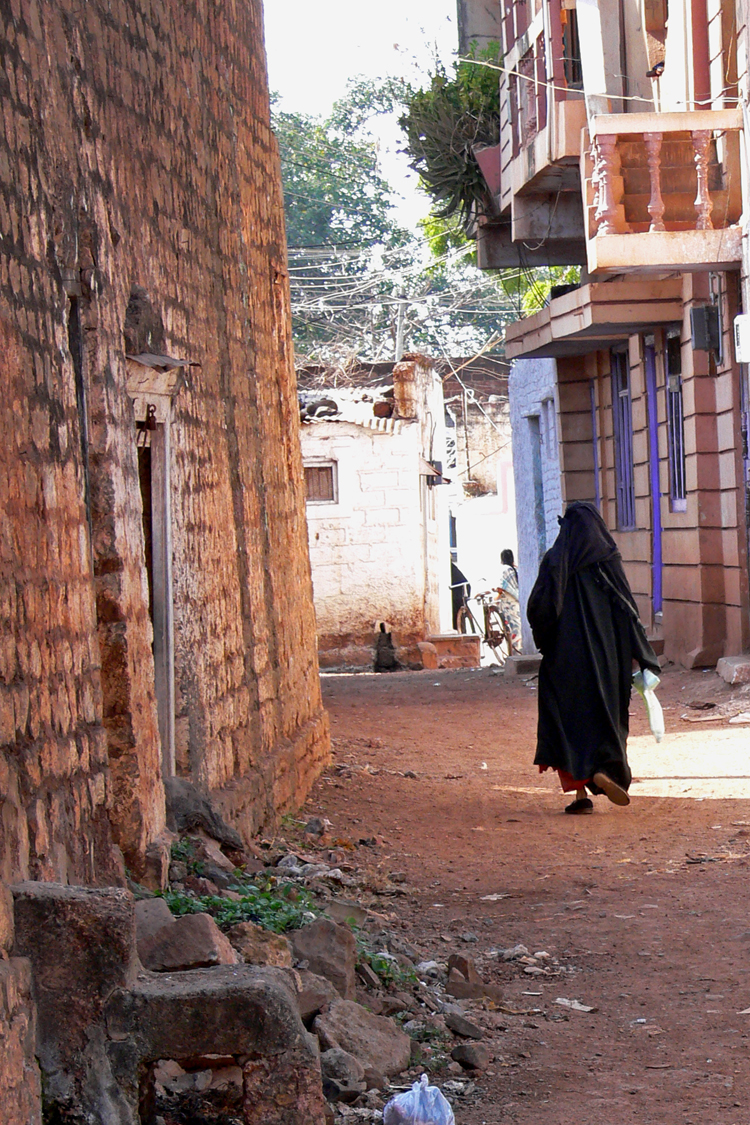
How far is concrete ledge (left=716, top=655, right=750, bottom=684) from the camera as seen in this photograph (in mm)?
10562

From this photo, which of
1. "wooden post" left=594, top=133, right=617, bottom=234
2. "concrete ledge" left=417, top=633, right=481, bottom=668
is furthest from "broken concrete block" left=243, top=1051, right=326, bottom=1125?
"concrete ledge" left=417, top=633, right=481, bottom=668

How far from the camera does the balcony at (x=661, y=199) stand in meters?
10.4

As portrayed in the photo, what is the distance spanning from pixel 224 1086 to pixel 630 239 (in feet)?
28.0

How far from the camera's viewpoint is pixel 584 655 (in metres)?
7.45

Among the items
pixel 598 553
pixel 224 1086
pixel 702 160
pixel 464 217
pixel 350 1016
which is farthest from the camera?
pixel 464 217

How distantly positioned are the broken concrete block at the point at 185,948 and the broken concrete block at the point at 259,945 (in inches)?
10.9

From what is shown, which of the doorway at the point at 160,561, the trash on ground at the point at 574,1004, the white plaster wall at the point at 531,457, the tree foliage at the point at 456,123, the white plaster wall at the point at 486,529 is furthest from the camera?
the white plaster wall at the point at 486,529

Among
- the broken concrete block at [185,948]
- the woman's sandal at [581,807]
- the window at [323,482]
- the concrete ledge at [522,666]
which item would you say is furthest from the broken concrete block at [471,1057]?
the window at [323,482]

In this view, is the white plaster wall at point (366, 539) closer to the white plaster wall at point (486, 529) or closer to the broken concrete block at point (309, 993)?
the white plaster wall at point (486, 529)

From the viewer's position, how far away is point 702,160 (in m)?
10.5

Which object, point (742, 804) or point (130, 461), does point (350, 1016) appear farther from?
point (742, 804)

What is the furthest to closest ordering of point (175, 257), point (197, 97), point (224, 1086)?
point (197, 97)
point (175, 257)
point (224, 1086)

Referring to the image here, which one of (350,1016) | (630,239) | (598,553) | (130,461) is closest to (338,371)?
(630,239)

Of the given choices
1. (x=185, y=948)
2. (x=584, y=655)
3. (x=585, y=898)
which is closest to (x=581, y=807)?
(x=584, y=655)
